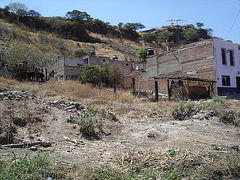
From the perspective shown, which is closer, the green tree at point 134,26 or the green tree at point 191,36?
the green tree at point 191,36

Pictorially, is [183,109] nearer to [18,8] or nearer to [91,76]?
[91,76]

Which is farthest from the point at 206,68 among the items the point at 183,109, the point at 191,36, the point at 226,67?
the point at 191,36

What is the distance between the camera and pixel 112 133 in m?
7.14

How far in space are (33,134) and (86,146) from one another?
188 cm

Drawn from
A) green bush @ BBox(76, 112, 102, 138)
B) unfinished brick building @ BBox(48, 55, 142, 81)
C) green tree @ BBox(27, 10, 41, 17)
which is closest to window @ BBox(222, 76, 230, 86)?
unfinished brick building @ BBox(48, 55, 142, 81)

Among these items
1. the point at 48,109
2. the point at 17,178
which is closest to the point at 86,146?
the point at 17,178

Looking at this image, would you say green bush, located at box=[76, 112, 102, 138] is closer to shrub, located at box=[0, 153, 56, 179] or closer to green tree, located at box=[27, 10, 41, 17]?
shrub, located at box=[0, 153, 56, 179]

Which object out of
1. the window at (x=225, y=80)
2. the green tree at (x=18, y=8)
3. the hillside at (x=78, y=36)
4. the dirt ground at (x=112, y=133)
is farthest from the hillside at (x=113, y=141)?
the green tree at (x=18, y=8)

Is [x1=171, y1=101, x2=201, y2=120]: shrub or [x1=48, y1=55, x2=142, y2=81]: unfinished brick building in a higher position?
[x1=48, y1=55, x2=142, y2=81]: unfinished brick building

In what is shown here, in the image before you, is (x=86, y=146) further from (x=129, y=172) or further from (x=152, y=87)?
(x=152, y=87)

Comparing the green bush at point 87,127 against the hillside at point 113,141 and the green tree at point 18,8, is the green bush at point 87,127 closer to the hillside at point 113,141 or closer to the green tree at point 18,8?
the hillside at point 113,141

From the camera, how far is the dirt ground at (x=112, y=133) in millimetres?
4666

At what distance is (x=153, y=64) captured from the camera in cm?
2498

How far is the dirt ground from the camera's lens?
4.67 meters
